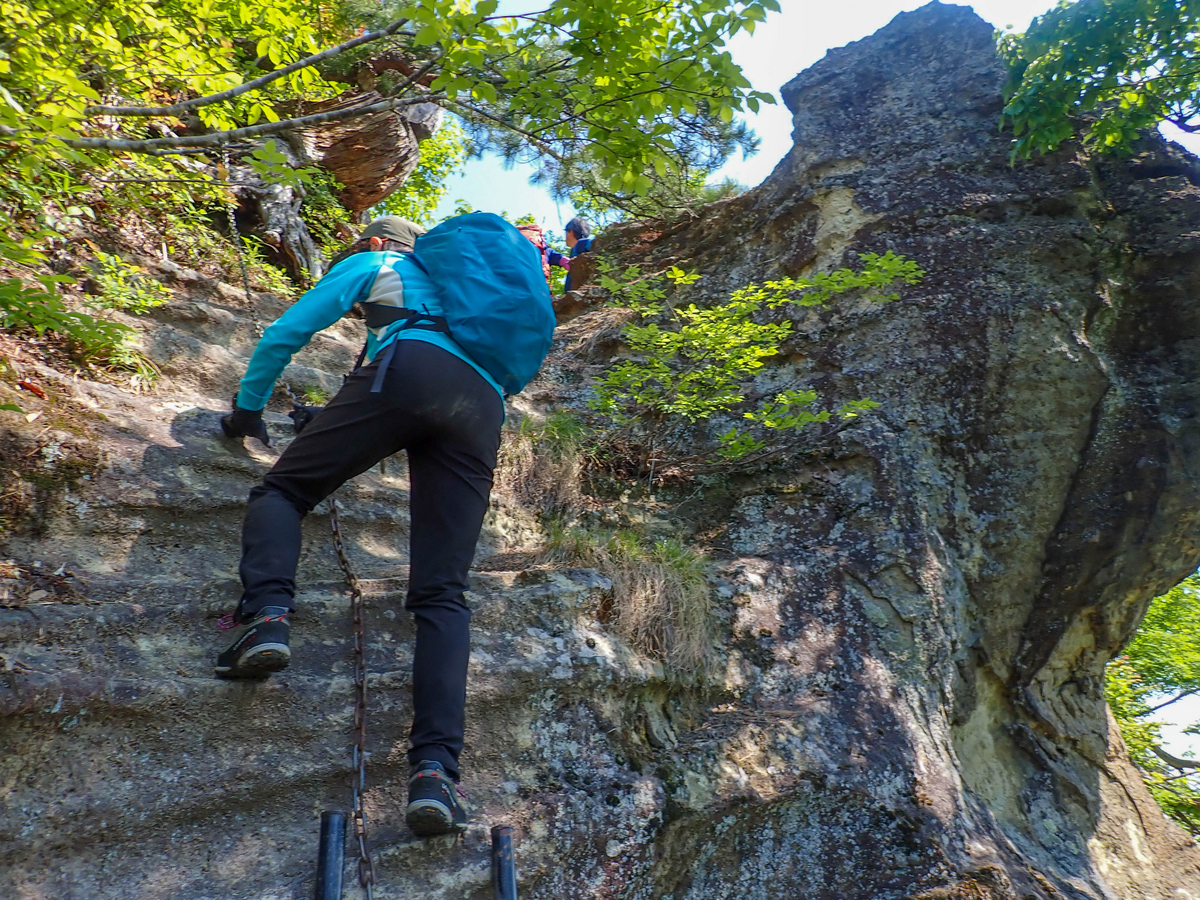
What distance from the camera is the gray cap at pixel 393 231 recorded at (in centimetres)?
362

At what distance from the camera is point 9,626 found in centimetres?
246

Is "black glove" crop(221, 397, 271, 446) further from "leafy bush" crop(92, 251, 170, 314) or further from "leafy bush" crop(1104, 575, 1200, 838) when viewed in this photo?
"leafy bush" crop(1104, 575, 1200, 838)

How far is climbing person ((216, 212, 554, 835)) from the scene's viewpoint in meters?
2.48

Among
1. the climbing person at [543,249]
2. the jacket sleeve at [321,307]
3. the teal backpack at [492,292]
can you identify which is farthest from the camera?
the climbing person at [543,249]

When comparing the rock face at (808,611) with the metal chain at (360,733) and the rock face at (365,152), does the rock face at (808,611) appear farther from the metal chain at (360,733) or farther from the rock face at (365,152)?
the rock face at (365,152)

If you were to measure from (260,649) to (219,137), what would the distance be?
7.13ft

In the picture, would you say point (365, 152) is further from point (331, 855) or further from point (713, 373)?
point (331, 855)

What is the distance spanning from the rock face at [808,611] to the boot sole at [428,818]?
0.56ft

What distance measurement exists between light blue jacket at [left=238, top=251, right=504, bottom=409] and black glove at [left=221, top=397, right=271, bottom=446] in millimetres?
418

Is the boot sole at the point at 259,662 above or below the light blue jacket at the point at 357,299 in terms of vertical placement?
below

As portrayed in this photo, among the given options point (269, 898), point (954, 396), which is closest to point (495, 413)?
point (269, 898)

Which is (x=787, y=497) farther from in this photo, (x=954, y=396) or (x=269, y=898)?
(x=269, y=898)

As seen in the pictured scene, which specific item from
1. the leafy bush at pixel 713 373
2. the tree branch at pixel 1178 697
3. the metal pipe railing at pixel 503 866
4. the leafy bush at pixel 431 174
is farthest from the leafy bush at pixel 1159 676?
the leafy bush at pixel 431 174

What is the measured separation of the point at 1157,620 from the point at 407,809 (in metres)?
16.2
